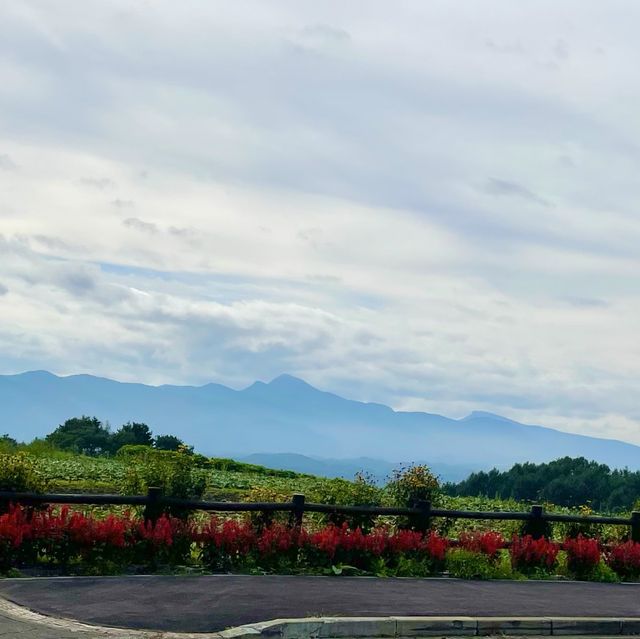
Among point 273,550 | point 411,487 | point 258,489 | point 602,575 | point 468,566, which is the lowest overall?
point 602,575

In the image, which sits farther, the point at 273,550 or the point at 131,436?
the point at 131,436

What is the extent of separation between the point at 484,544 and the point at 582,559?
1.94 m

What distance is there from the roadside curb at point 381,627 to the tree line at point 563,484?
60964mm

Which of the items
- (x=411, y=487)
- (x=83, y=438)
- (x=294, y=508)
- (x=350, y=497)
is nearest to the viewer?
(x=294, y=508)

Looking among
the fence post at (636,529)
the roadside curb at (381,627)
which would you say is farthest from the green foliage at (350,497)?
the fence post at (636,529)

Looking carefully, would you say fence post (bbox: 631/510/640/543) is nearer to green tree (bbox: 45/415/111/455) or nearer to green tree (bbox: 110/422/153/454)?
green tree (bbox: 110/422/153/454)

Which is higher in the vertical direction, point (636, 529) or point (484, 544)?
point (636, 529)

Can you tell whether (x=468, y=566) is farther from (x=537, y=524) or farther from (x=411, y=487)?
(x=537, y=524)

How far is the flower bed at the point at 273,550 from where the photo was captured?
15.1 metres

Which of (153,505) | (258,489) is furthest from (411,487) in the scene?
(153,505)

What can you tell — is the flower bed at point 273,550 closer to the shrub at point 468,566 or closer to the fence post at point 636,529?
the shrub at point 468,566

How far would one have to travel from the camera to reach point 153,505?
16.6 metres

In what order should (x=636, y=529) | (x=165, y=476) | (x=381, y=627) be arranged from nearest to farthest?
(x=381, y=627)
(x=165, y=476)
(x=636, y=529)

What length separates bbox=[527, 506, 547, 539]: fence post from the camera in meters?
20.5
